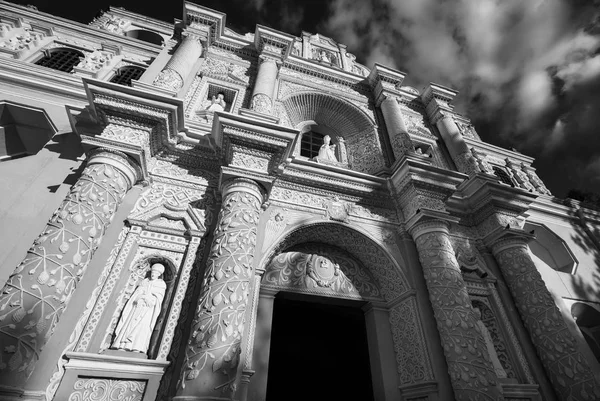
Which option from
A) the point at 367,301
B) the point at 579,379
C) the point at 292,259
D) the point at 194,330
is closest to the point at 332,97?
the point at 292,259

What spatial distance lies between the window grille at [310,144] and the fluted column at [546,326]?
450 centimetres

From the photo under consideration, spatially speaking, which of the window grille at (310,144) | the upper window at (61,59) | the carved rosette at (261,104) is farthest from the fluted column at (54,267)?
the window grille at (310,144)

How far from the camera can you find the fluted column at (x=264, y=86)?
5.75 m

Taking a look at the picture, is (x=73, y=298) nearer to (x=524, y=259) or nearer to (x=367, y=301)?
(x=367, y=301)

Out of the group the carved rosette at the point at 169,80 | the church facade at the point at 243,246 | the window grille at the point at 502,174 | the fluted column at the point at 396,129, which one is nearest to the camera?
the church facade at the point at 243,246

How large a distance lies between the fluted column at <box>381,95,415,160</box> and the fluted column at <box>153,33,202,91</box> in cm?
460

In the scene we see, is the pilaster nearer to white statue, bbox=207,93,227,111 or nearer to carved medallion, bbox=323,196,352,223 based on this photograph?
carved medallion, bbox=323,196,352,223

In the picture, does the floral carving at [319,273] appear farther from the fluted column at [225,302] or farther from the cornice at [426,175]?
the cornice at [426,175]

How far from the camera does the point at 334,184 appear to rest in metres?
5.50

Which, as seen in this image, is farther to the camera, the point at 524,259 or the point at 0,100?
the point at 524,259

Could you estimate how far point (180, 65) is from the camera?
5816 mm

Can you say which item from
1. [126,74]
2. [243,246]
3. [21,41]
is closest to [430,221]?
[243,246]

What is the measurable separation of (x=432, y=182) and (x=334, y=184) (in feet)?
5.98

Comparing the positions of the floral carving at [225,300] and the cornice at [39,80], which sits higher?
the cornice at [39,80]
